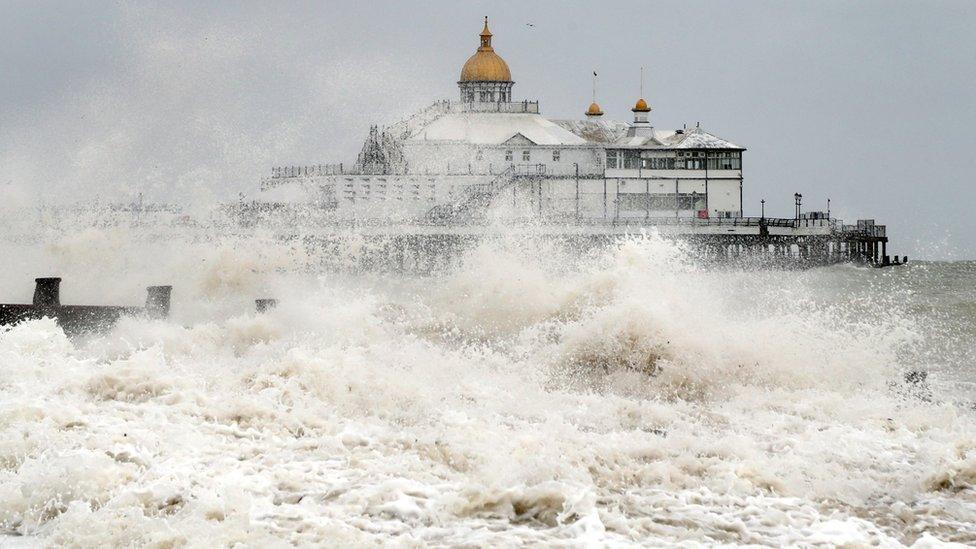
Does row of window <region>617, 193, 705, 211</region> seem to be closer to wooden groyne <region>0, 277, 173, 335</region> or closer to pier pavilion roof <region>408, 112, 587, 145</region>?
pier pavilion roof <region>408, 112, 587, 145</region>

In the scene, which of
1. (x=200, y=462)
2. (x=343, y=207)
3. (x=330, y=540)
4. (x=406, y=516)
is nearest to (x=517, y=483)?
(x=406, y=516)

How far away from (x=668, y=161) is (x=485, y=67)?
17.3 metres

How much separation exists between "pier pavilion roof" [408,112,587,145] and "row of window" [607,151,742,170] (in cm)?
334

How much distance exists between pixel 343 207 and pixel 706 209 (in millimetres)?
26656

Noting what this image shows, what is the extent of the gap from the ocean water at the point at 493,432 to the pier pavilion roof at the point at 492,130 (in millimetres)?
58024

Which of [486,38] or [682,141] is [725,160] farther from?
[486,38]

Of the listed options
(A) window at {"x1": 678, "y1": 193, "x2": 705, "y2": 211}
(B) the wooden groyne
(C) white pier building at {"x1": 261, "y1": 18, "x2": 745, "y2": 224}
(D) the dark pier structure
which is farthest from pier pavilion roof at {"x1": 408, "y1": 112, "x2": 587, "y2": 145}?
(B) the wooden groyne

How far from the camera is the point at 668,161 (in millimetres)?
74312

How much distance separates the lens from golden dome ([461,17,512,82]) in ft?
266

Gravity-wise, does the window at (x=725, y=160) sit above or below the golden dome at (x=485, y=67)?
below

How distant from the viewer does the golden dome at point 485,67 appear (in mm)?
81125

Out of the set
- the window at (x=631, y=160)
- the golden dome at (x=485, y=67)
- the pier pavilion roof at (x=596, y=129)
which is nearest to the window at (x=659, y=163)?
the window at (x=631, y=160)

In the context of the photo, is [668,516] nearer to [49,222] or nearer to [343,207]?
[49,222]

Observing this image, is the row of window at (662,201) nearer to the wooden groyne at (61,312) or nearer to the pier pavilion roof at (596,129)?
the pier pavilion roof at (596,129)
